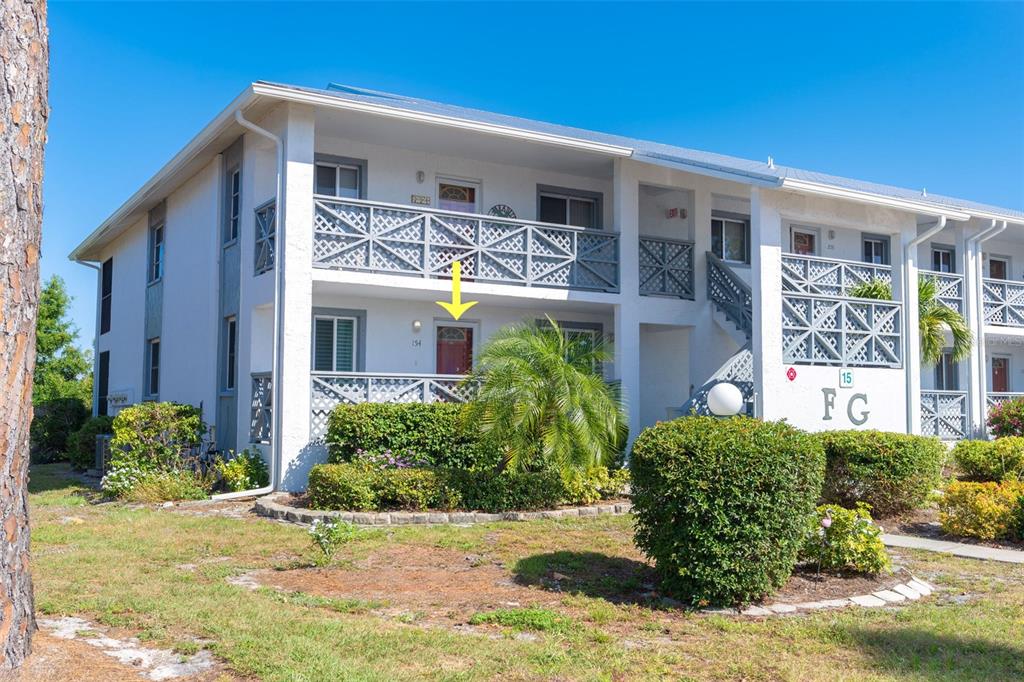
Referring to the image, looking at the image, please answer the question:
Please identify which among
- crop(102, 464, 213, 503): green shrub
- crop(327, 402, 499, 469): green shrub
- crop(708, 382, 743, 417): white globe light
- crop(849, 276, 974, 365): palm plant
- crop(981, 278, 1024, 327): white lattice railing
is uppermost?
crop(981, 278, 1024, 327): white lattice railing

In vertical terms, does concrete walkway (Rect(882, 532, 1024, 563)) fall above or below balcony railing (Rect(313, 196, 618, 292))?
below

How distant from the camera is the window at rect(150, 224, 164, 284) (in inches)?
847

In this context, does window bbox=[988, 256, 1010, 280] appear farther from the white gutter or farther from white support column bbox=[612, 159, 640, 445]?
the white gutter

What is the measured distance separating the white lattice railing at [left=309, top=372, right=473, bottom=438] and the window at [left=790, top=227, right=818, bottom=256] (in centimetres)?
989

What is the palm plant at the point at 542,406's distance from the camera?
12008 mm

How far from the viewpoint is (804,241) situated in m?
21.4

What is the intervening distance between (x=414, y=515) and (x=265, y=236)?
6280mm

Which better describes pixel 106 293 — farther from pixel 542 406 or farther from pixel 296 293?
pixel 542 406

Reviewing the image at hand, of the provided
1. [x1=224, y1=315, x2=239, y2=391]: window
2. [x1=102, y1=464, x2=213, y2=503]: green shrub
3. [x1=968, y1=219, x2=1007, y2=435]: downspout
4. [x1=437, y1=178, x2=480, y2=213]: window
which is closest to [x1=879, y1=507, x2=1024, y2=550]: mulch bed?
[x1=968, y1=219, x2=1007, y2=435]: downspout

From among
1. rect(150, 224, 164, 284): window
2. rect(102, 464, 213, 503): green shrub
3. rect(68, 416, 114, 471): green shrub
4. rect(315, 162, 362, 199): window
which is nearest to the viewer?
rect(102, 464, 213, 503): green shrub

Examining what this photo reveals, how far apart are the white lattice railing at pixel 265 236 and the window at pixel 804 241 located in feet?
40.0

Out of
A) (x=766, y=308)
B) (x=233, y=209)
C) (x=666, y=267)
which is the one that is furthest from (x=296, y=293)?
(x=766, y=308)

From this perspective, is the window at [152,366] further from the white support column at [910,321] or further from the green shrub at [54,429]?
the white support column at [910,321]

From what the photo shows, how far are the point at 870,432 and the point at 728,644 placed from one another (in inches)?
284
